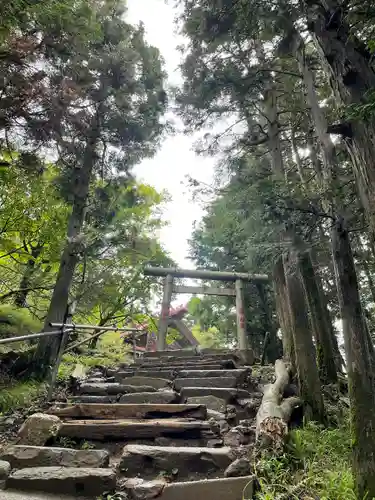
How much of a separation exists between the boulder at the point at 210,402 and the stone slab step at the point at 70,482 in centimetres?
187

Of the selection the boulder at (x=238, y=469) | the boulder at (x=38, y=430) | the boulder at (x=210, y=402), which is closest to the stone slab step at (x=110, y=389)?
the boulder at (x=210, y=402)

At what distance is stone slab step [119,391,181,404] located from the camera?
14.4ft

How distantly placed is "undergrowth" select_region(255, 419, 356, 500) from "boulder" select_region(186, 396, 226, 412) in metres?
0.91

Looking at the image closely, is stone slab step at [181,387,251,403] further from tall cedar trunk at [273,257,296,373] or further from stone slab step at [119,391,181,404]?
tall cedar trunk at [273,257,296,373]

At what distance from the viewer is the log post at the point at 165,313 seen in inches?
384

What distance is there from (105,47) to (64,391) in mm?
7802

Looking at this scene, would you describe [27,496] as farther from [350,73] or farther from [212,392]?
[350,73]

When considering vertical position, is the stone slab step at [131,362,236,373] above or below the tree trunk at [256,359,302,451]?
above

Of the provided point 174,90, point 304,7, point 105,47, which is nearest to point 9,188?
point 105,47

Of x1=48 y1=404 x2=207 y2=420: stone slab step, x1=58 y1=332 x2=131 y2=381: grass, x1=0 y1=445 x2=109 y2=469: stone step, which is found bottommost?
x1=0 y1=445 x2=109 y2=469: stone step

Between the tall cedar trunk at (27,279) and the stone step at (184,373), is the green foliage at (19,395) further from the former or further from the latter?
the tall cedar trunk at (27,279)

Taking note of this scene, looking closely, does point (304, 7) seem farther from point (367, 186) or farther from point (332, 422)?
point (332, 422)

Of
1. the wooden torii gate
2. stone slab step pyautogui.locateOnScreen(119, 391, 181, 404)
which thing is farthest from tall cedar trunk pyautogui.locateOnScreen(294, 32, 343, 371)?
the wooden torii gate

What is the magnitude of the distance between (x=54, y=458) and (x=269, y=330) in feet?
34.4
